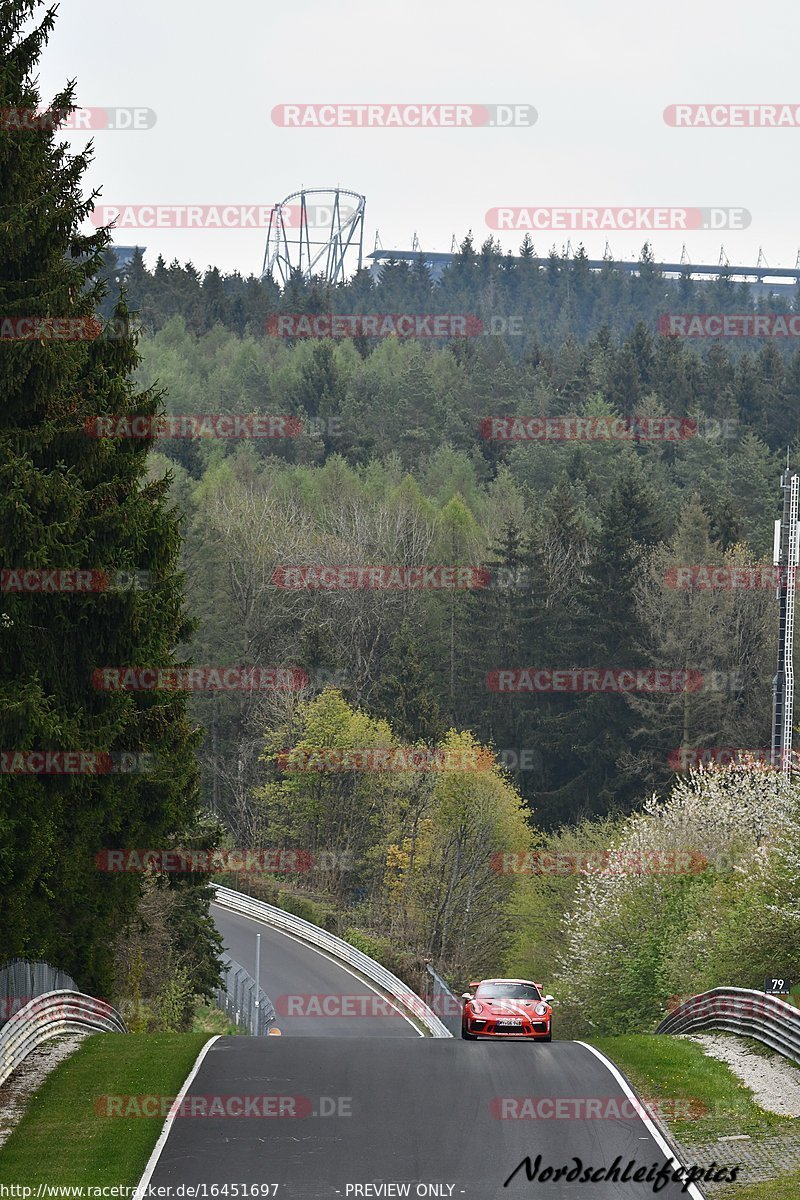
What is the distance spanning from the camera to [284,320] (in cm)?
12825

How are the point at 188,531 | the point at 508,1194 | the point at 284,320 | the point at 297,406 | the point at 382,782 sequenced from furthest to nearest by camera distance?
1. the point at 284,320
2. the point at 297,406
3. the point at 188,531
4. the point at 382,782
5. the point at 508,1194

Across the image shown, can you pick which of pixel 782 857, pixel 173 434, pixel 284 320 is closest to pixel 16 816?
pixel 782 857

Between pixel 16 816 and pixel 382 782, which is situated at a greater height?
pixel 16 816

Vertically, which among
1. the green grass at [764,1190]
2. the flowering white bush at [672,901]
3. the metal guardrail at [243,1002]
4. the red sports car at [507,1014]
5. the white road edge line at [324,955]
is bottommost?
the white road edge line at [324,955]

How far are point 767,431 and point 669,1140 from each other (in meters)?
95.0

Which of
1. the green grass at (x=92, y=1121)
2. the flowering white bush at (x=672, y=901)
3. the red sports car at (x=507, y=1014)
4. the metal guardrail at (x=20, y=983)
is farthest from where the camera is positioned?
the flowering white bush at (x=672, y=901)

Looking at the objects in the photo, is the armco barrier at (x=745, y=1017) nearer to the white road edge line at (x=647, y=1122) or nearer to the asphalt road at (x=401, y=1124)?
the white road edge line at (x=647, y=1122)

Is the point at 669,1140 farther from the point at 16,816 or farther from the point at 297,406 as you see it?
the point at 297,406

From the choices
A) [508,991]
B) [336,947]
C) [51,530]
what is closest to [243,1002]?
[336,947]

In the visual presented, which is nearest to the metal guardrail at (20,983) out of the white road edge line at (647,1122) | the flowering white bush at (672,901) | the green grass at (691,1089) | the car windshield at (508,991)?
the car windshield at (508,991)

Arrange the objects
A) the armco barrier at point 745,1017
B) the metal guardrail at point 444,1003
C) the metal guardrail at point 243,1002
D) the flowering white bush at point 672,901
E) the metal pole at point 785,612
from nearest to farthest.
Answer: the armco barrier at point 745,1017 → the flowering white bush at point 672,901 → the metal guardrail at point 243,1002 → the metal pole at point 785,612 → the metal guardrail at point 444,1003

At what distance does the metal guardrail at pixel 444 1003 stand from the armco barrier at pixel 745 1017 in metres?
12.2

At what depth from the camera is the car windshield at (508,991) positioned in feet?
88.5

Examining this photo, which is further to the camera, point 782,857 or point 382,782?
point 382,782
